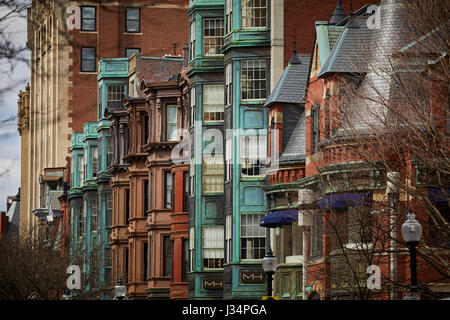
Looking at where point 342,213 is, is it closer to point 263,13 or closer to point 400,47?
point 400,47

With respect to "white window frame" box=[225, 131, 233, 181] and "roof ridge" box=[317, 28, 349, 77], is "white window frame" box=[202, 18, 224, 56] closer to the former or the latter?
"white window frame" box=[225, 131, 233, 181]

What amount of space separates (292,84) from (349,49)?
26.5 ft

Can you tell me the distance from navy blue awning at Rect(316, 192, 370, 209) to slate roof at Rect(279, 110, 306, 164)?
974 centimetres

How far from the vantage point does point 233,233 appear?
2437 inches

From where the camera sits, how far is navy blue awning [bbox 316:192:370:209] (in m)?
42.8

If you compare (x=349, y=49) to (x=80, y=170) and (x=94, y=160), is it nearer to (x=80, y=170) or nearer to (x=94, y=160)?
(x=94, y=160)

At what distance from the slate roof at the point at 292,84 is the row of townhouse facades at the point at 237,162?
69 mm

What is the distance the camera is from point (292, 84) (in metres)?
57.7

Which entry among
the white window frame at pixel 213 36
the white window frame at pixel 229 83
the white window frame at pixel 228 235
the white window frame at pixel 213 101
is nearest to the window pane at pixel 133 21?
the white window frame at pixel 213 36

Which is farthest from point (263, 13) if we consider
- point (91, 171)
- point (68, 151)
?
point (68, 151)

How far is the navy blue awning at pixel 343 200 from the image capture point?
141 feet

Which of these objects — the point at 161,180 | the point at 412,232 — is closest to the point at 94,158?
the point at 161,180

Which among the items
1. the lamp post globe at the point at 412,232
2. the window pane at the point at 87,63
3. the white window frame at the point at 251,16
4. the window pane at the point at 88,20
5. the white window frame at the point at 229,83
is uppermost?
the window pane at the point at 88,20

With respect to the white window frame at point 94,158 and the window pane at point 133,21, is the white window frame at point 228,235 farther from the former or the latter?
the window pane at point 133,21
